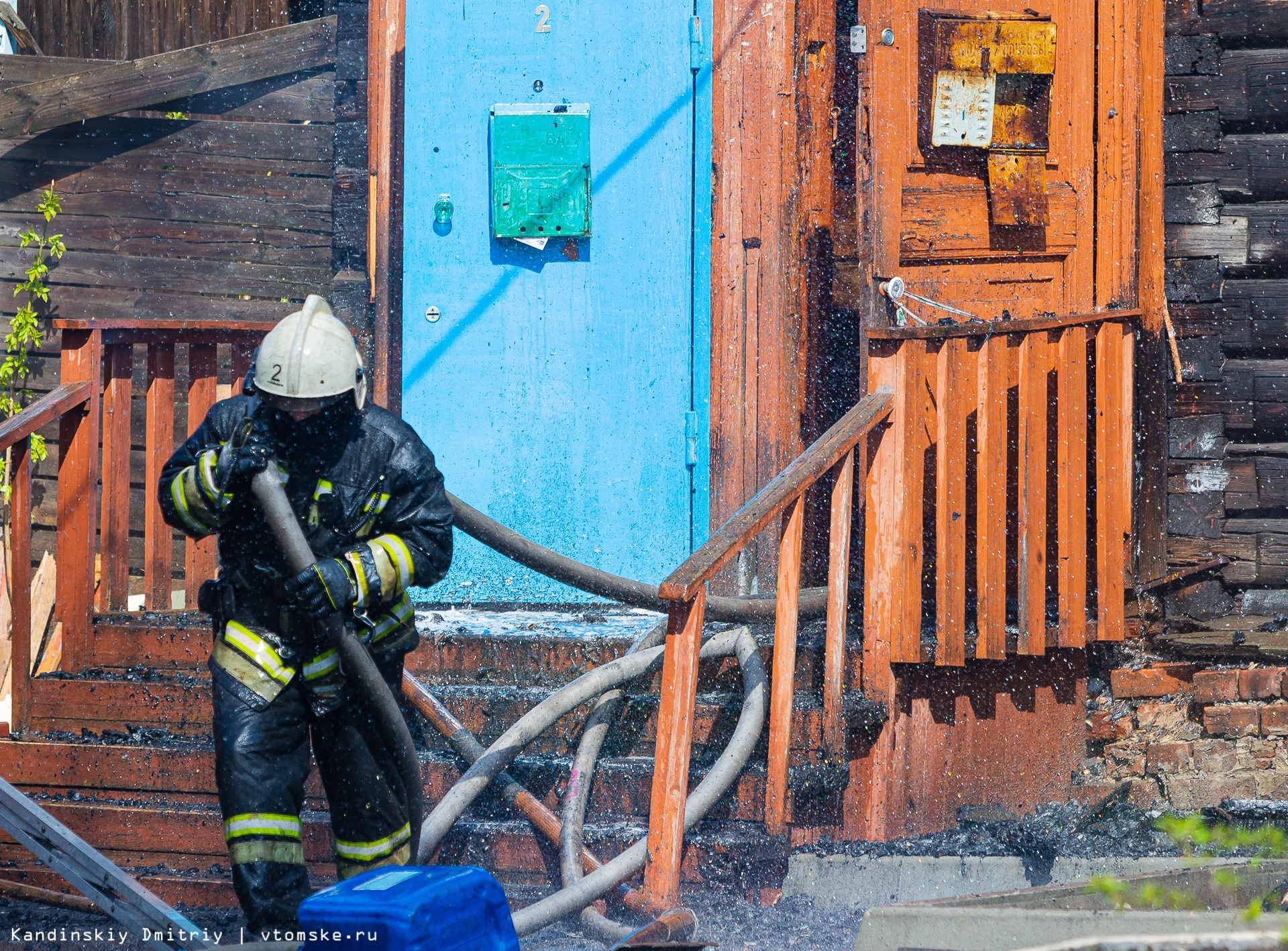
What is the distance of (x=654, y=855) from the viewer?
384 cm

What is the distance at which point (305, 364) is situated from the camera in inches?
138

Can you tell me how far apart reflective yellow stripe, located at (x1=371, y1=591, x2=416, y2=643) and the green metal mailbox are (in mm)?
2763

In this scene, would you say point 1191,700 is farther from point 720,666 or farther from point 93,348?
point 93,348

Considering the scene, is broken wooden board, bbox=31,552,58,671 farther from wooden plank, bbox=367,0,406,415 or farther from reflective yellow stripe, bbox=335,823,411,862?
reflective yellow stripe, bbox=335,823,411,862

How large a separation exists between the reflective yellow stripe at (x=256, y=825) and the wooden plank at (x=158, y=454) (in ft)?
7.94

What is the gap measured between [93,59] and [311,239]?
1.89m

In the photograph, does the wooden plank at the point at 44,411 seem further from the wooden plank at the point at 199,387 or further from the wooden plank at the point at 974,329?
the wooden plank at the point at 974,329

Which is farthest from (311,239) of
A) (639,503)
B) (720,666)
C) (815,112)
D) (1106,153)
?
(1106,153)

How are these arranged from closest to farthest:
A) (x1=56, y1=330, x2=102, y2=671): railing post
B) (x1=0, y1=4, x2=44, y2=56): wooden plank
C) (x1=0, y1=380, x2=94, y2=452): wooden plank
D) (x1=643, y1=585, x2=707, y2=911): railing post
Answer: (x1=643, y1=585, x2=707, y2=911): railing post, (x1=0, y1=380, x2=94, y2=452): wooden plank, (x1=56, y1=330, x2=102, y2=671): railing post, (x1=0, y1=4, x2=44, y2=56): wooden plank

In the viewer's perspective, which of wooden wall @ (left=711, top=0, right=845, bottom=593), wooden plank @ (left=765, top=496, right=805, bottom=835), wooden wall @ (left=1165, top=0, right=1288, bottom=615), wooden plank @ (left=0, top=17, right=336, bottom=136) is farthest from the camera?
wooden plank @ (left=0, top=17, right=336, bottom=136)

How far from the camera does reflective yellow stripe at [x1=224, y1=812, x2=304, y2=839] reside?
3.47 m

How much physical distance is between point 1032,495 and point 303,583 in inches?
111

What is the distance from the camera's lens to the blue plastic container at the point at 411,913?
2.10 metres

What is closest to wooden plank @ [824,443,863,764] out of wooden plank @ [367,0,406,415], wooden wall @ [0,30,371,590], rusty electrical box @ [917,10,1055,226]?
rusty electrical box @ [917,10,1055,226]
